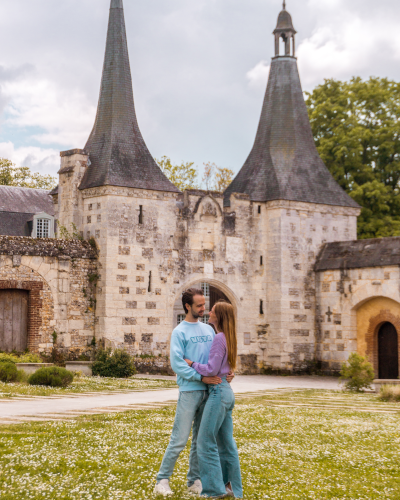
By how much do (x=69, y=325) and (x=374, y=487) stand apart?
16.5 meters

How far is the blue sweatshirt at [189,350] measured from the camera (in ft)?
23.7

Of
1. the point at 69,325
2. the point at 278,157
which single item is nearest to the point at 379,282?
the point at 278,157

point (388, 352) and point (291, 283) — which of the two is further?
point (291, 283)

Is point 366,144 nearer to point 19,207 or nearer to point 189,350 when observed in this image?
point 19,207

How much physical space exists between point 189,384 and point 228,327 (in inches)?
26.2

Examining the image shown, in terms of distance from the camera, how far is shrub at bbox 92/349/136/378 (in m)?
21.9

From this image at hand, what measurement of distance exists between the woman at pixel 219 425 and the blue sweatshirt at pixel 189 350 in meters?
0.08

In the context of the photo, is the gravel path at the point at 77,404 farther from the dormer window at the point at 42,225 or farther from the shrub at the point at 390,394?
the dormer window at the point at 42,225

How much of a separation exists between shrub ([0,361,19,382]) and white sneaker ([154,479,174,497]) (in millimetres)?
11180

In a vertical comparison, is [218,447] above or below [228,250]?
below

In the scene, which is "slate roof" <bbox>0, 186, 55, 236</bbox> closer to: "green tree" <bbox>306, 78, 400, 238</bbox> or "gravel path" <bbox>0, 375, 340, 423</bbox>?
"green tree" <bbox>306, 78, 400, 238</bbox>

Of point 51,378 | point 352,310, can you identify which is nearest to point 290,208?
point 352,310

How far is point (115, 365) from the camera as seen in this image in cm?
2200

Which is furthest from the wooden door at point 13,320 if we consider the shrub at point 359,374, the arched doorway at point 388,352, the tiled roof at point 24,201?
the tiled roof at point 24,201
